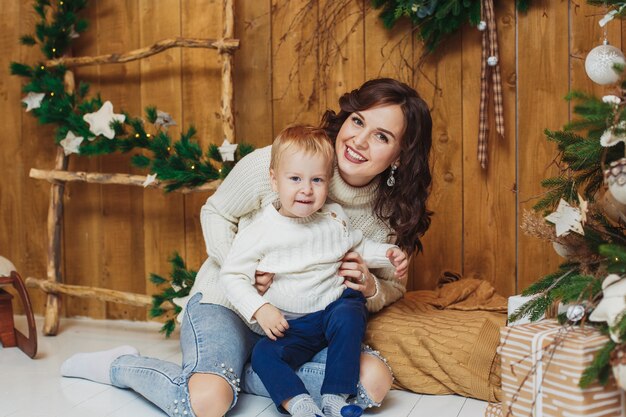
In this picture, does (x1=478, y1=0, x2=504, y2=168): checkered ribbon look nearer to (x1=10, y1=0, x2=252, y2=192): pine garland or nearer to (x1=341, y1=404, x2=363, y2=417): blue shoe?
(x1=10, y1=0, x2=252, y2=192): pine garland

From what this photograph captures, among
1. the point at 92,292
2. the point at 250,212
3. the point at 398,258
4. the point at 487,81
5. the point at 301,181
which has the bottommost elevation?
the point at 92,292

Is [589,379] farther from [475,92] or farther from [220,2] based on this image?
[220,2]

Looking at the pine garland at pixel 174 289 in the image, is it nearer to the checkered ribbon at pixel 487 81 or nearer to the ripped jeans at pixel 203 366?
the ripped jeans at pixel 203 366

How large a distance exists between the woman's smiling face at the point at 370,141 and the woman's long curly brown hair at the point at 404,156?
2 centimetres

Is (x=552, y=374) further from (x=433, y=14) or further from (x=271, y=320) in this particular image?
(x=433, y=14)

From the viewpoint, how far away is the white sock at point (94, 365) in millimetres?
2057

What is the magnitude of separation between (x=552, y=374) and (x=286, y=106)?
1.60 metres

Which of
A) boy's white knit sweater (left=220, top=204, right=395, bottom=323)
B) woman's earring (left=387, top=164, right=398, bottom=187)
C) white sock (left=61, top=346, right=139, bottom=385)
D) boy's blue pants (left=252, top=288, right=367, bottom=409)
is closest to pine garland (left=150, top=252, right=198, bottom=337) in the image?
white sock (left=61, top=346, right=139, bottom=385)

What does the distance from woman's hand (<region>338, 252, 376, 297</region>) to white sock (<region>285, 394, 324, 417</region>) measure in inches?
13.8

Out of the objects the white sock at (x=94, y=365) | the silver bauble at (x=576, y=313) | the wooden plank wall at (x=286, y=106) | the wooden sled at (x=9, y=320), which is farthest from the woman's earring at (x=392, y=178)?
the wooden sled at (x=9, y=320)

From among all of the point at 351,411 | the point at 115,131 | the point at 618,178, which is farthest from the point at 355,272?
the point at 115,131

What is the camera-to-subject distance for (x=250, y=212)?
2.08 meters

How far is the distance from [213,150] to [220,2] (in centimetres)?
62

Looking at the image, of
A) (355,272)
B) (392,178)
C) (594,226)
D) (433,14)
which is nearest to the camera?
(594,226)
